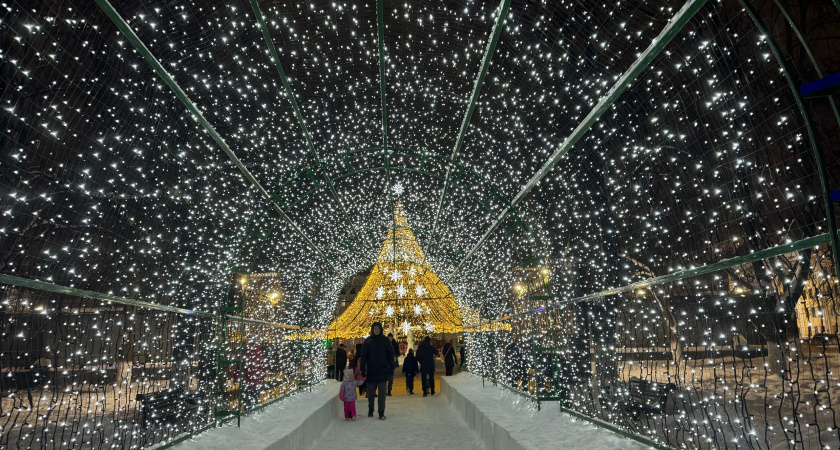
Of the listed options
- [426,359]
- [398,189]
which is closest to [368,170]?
[398,189]

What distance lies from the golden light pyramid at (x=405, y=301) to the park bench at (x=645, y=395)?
36.8ft

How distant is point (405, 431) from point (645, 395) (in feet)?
16.3

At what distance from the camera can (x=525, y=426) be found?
17.6ft

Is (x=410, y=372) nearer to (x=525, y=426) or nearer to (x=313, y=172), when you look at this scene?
(x=313, y=172)

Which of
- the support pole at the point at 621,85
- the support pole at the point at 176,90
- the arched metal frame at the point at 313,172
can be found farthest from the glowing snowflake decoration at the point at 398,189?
the support pole at the point at 621,85

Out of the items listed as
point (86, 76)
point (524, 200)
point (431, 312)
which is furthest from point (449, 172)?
point (431, 312)

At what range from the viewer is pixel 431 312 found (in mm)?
16094

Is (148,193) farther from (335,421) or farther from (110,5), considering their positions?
(335,421)

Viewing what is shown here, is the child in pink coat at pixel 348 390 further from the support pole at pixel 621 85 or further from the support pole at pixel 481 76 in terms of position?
the support pole at pixel 621 85

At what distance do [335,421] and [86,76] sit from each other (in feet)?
25.7

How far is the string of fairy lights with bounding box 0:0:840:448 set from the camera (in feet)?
8.23

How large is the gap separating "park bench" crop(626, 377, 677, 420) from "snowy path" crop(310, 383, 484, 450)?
9.83 ft

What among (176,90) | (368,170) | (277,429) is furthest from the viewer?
(368,170)

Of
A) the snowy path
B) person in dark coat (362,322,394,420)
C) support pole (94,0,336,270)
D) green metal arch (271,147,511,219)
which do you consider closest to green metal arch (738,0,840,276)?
support pole (94,0,336,270)
